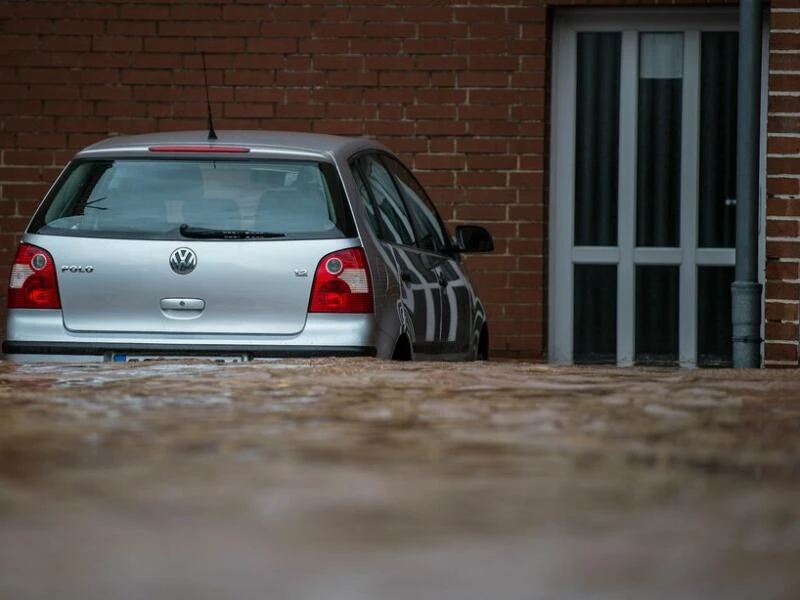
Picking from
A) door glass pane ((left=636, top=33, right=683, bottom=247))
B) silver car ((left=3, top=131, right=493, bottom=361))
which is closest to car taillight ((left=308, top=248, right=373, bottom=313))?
silver car ((left=3, top=131, right=493, bottom=361))

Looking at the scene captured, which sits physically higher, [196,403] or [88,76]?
[88,76]

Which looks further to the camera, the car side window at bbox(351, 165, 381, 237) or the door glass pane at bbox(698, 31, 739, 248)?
the door glass pane at bbox(698, 31, 739, 248)

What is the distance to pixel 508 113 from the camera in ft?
37.9

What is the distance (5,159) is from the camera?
38.8 ft

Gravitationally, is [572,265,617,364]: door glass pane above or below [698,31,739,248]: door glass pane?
below

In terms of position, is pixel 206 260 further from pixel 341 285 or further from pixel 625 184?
pixel 625 184

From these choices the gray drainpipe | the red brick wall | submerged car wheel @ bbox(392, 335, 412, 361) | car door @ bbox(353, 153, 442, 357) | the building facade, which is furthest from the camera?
the building facade

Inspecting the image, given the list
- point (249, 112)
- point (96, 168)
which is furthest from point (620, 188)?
point (96, 168)

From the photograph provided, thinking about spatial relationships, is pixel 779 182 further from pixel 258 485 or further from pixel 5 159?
pixel 258 485

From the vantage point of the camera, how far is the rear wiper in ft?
22.2

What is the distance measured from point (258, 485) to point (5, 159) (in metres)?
10.4

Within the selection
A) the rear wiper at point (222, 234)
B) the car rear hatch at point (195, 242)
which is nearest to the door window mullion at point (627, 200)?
the car rear hatch at point (195, 242)

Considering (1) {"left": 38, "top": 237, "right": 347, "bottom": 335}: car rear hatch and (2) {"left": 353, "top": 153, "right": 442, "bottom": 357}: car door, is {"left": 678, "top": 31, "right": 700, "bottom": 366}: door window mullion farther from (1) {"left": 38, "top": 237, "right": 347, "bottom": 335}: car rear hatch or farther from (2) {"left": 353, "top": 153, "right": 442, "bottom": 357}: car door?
(1) {"left": 38, "top": 237, "right": 347, "bottom": 335}: car rear hatch

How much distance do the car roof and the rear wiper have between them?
37 centimetres
